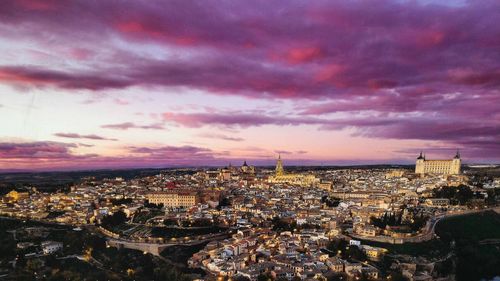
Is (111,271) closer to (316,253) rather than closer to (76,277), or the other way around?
(76,277)

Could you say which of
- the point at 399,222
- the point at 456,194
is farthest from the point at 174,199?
the point at 456,194

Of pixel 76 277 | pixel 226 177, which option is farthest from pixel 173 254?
pixel 226 177

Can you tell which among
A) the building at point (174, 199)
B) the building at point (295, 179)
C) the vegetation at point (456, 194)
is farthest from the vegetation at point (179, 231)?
the building at point (295, 179)

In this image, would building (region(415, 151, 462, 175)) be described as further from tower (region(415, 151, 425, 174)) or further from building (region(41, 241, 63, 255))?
building (region(41, 241, 63, 255))

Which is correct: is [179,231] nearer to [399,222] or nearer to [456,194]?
[399,222]

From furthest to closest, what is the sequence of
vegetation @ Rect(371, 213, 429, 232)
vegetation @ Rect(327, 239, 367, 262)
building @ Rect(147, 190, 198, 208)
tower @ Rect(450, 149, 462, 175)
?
tower @ Rect(450, 149, 462, 175), building @ Rect(147, 190, 198, 208), vegetation @ Rect(371, 213, 429, 232), vegetation @ Rect(327, 239, 367, 262)

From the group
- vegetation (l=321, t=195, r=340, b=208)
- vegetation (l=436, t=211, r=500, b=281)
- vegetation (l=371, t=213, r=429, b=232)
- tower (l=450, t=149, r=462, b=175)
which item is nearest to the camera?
vegetation (l=436, t=211, r=500, b=281)

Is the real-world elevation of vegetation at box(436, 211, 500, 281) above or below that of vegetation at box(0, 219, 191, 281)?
above

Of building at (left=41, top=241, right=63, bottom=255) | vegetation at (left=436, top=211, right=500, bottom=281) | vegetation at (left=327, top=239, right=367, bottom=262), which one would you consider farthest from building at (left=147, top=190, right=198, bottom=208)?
vegetation at (left=436, top=211, right=500, bottom=281)

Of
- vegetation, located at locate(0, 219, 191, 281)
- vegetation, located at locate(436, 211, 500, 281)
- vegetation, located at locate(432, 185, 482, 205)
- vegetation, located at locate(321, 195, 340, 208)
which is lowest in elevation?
vegetation, located at locate(0, 219, 191, 281)
